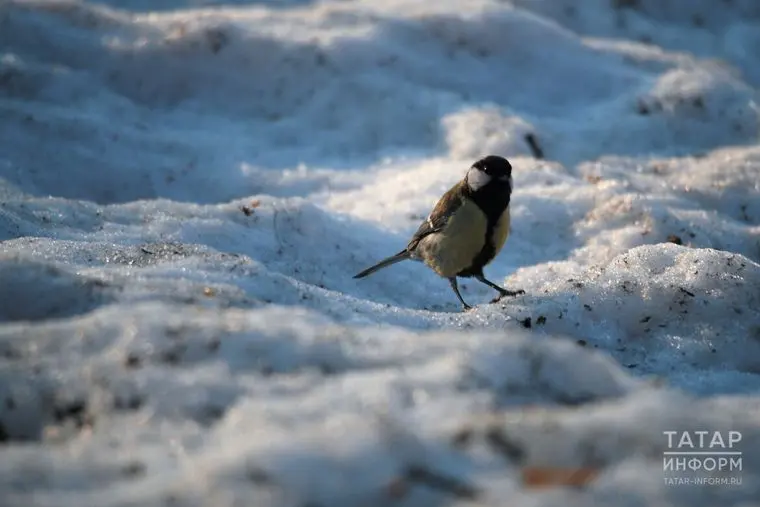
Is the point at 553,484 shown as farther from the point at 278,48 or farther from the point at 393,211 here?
the point at 278,48

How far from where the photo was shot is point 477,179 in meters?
4.87

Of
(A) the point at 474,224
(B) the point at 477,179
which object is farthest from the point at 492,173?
(A) the point at 474,224

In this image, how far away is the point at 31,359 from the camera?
2648 mm

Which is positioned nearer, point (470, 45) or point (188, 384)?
point (188, 384)

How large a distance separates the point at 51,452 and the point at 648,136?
7614 mm

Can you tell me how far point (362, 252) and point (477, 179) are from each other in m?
1.36

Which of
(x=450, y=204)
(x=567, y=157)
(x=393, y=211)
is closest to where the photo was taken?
(x=450, y=204)

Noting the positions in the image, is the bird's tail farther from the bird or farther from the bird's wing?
the bird

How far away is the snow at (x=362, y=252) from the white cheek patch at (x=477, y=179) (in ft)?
2.72

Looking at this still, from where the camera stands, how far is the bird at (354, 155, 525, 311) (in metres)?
4.80

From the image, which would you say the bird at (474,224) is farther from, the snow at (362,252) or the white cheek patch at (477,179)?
the snow at (362,252)

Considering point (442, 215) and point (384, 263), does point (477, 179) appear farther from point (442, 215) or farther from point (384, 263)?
point (384, 263)

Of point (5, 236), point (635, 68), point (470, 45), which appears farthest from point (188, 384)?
point (635, 68)

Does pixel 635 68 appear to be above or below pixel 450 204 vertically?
above
